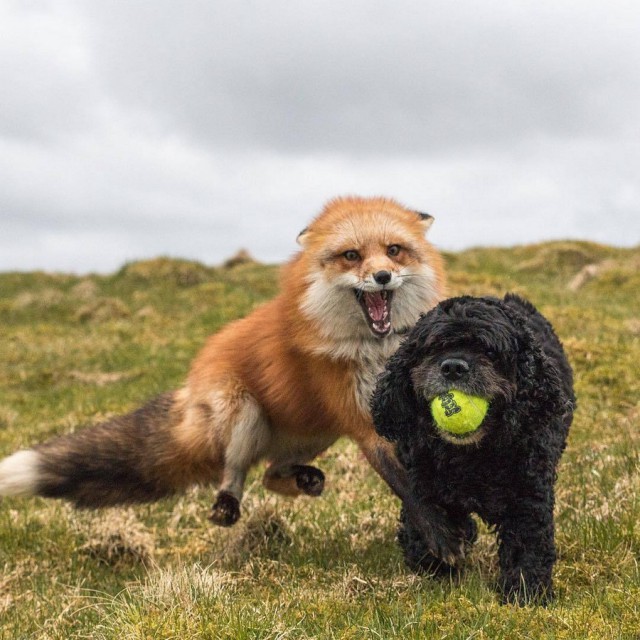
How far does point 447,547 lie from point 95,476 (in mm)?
2926

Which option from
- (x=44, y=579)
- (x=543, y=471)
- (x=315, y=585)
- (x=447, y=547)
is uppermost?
(x=543, y=471)

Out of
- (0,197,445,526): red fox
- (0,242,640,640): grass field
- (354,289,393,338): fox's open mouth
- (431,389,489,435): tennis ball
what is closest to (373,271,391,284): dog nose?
(0,197,445,526): red fox

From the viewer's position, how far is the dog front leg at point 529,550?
4363mm

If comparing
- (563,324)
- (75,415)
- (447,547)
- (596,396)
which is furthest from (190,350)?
(447,547)

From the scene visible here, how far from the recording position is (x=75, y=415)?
10.5 metres

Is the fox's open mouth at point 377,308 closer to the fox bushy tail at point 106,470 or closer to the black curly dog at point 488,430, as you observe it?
the black curly dog at point 488,430

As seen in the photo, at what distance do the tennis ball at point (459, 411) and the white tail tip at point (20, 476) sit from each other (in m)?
3.51

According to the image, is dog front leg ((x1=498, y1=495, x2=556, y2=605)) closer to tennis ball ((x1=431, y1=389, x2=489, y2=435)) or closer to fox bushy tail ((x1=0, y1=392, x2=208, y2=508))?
tennis ball ((x1=431, y1=389, x2=489, y2=435))

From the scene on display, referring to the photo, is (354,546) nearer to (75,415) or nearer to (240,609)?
(240,609)

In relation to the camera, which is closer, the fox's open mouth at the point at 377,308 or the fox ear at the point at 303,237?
the fox's open mouth at the point at 377,308

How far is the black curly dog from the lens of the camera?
13.5ft

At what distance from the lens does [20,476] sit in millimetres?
6371

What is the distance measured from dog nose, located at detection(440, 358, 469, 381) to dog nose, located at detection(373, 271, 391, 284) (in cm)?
127

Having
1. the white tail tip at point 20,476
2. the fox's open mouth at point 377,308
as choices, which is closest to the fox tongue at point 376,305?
the fox's open mouth at point 377,308
